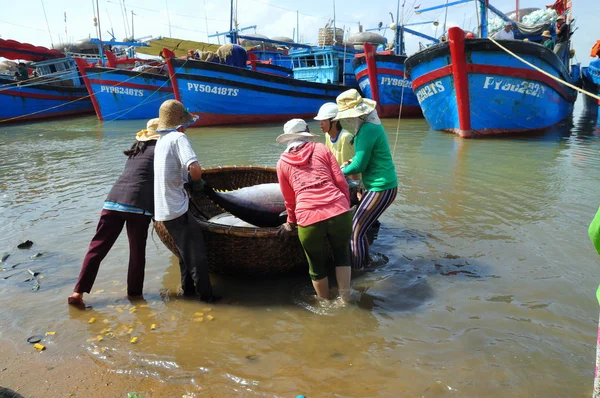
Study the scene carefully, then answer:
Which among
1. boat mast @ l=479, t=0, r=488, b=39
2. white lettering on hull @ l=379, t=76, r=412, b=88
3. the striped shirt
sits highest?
boat mast @ l=479, t=0, r=488, b=39

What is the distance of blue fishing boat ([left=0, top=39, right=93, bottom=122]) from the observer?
787 inches

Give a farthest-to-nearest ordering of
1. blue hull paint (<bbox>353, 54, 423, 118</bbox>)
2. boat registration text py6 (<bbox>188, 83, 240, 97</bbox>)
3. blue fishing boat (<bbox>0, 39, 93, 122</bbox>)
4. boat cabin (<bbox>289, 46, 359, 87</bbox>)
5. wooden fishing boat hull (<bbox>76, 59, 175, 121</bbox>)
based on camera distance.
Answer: boat cabin (<bbox>289, 46, 359, 87</bbox>)
blue fishing boat (<bbox>0, 39, 93, 122</bbox>)
wooden fishing boat hull (<bbox>76, 59, 175, 121</bbox>)
blue hull paint (<bbox>353, 54, 423, 118</bbox>)
boat registration text py6 (<bbox>188, 83, 240, 97</bbox>)

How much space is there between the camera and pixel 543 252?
14.0 ft

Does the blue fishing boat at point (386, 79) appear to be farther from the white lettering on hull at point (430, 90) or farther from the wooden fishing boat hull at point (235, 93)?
the white lettering on hull at point (430, 90)

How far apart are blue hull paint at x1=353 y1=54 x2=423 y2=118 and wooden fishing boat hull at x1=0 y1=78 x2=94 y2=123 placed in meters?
12.0

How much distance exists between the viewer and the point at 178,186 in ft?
10.9

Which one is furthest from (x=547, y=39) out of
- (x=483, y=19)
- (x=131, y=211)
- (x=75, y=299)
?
(x=75, y=299)

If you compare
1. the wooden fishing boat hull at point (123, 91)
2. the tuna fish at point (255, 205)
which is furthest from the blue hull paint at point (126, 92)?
the tuna fish at point (255, 205)

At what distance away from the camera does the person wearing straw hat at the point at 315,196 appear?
311cm

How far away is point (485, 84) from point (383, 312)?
9641 millimetres

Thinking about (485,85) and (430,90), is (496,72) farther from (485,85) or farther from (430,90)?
(430,90)

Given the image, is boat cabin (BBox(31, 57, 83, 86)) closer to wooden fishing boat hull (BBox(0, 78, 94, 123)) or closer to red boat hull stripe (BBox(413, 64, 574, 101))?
wooden fishing boat hull (BBox(0, 78, 94, 123))

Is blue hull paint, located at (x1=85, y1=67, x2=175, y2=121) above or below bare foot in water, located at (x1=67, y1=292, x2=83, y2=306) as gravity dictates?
above

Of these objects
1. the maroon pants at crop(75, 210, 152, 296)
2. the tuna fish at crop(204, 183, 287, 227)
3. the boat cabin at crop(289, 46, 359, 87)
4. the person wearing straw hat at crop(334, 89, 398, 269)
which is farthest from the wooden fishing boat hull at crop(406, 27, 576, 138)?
the maroon pants at crop(75, 210, 152, 296)
